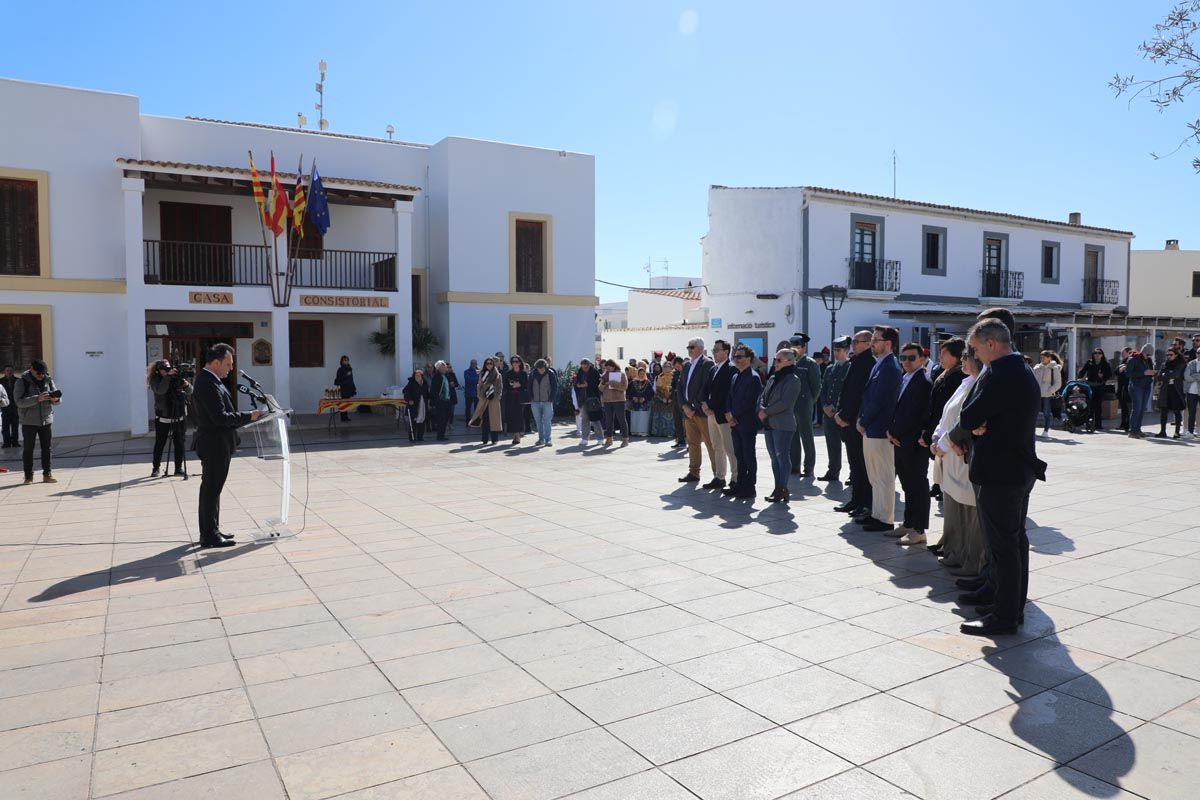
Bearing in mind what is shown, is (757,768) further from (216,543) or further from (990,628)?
(216,543)

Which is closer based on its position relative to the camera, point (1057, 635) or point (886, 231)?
point (1057, 635)

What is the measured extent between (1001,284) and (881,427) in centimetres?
2554

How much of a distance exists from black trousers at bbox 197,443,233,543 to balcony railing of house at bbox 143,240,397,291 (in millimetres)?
11888

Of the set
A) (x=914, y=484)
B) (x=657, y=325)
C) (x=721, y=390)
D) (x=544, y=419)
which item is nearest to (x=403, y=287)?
(x=544, y=419)

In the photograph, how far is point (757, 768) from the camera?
3314 millimetres

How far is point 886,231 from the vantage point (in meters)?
26.8

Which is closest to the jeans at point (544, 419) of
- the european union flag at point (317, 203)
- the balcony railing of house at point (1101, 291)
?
the european union flag at point (317, 203)

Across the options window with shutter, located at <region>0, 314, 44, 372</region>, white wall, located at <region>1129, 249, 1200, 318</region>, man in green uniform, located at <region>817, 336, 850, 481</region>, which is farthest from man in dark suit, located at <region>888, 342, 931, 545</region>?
white wall, located at <region>1129, 249, 1200, 318</region>

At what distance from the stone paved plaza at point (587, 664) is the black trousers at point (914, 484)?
0.28m

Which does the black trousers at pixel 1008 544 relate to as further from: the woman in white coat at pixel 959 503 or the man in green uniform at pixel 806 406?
the man in green uniform at pixel 806 406

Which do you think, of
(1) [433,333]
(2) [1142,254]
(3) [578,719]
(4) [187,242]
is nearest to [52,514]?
(3) [578,719]

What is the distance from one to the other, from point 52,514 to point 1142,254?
153 feet

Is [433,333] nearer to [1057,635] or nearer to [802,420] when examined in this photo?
[802,420]

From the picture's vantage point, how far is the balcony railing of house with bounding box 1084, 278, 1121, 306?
32.4m
